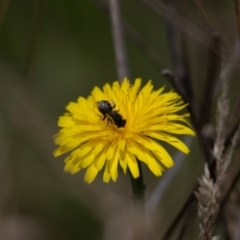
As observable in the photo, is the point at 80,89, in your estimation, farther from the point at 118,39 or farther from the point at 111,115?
the point at 111,115

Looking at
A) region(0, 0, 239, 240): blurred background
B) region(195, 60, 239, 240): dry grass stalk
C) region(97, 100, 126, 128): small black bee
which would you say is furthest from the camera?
region(0, 0, 239, 240): blurred background

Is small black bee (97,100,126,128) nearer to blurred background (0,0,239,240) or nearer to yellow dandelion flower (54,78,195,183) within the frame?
yellow dandelion flower (54,78,195,183)

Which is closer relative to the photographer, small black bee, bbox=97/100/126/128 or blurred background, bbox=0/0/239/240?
small black bee, bbox=97/100/126/128

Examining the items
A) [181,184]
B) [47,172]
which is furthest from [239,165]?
[47,172]

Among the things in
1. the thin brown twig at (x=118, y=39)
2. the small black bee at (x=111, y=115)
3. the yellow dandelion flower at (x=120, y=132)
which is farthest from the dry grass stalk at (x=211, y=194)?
the thin brown twig at (x=118, y=39)

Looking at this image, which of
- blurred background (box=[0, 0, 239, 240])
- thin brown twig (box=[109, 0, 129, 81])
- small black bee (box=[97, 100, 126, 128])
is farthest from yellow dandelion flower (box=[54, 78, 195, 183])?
thin brown twig (box=[109, 0, 129, 81])
